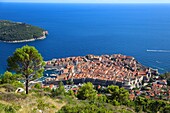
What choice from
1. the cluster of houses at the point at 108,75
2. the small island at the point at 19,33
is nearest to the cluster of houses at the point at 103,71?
the cluster of houses at the point at 108,75

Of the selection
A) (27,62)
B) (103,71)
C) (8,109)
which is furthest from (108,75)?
(8,109)

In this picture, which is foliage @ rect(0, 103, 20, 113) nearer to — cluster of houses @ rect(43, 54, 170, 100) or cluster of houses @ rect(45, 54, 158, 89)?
cluster of houses @ rect(43, 54, 170, 100)

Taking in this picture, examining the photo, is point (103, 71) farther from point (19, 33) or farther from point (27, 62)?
point (19, 33)

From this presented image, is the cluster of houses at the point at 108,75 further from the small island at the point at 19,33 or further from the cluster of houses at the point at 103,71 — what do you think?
the small island at the point at 19,33

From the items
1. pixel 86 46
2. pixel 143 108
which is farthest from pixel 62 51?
pixel 143 108

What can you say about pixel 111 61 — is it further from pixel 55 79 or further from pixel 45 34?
pixel 45 34
